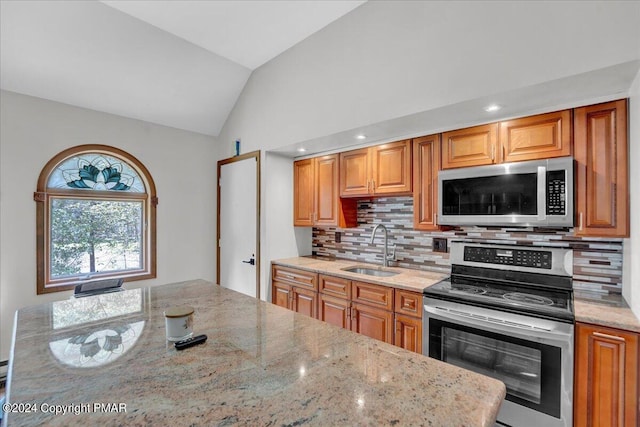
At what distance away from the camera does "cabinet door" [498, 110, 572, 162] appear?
6.00ft

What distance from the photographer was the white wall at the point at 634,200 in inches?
58.7

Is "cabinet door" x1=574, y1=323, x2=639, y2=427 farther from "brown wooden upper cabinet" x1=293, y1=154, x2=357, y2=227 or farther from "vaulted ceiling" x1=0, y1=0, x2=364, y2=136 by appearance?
"vaulted ceiling" x1=0, y1=0, x2=364, y2=136

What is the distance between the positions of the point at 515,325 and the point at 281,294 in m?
2.18

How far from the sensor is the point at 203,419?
74 cm

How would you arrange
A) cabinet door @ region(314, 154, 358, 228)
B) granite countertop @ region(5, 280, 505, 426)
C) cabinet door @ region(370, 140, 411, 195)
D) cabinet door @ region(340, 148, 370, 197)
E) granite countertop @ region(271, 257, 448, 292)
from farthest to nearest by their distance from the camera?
1. cabinet door @ region(314, 154, 358, 228)
2. cabinet door @ region(340, 148, 370, 197)
3. cabinet door @ region(370, 140, 411, 195)
4. granite countertop @ region(271, 257, 448, 292)
5. granite countertop @ region(5, 280, 505, 426)

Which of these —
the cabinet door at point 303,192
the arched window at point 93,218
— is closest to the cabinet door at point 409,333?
the cabinet door at point 303,192

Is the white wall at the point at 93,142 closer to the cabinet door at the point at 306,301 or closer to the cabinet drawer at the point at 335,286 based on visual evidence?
the cabinet door at the point at 306,301

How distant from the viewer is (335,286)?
269cm

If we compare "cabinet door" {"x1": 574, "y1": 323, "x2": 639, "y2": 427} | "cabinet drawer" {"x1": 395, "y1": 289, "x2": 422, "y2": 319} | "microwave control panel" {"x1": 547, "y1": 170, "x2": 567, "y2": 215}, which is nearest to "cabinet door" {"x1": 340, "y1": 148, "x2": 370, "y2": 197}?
"cabinet drawer" {"x1": 395, "y1": 289, "x2": 422, "y2": 319}

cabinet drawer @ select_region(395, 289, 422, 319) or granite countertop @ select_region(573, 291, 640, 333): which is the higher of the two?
granite countertop @ select_region(573, 291, 640, 333)

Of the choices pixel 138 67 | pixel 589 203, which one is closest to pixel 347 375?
pixel 589 203

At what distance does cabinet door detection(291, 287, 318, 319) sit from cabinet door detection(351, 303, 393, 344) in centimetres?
45

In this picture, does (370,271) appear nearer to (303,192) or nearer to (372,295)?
(372,295)

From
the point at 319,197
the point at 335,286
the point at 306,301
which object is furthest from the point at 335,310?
the point at 319,197
